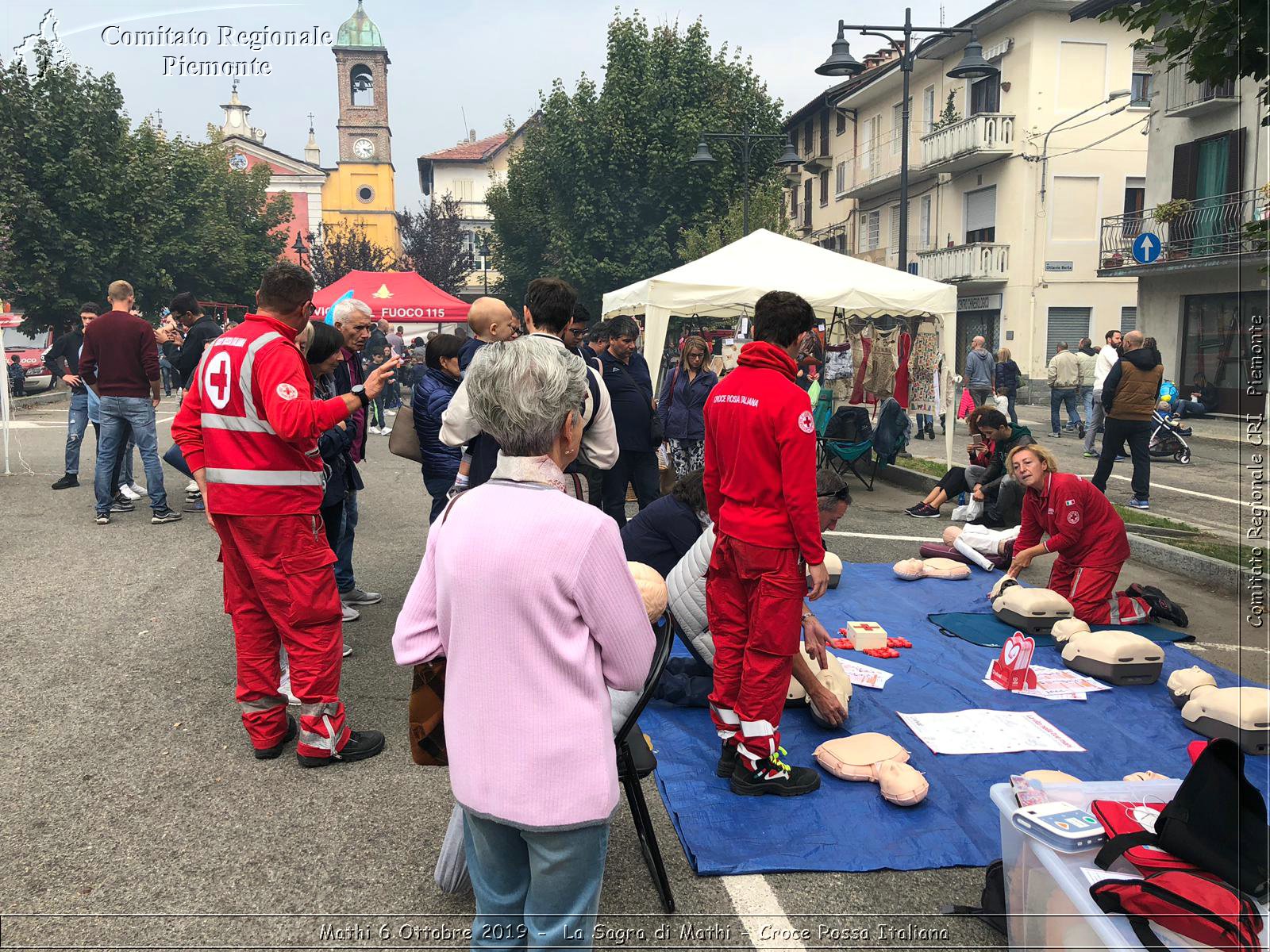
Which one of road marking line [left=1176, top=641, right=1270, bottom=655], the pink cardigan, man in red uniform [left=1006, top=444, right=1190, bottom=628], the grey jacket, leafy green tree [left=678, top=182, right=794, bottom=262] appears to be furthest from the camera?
leafy green tree [left=678, top=182, right=794, bottom=262]

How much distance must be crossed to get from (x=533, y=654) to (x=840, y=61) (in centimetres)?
1412

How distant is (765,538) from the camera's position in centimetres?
349

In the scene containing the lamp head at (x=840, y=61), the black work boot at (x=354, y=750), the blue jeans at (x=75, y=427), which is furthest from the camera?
the lamp head at (x=840, y=61)

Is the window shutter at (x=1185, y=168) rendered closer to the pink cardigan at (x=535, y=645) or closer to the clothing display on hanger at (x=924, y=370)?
the clothing display on hanger at (x=924, y=370)

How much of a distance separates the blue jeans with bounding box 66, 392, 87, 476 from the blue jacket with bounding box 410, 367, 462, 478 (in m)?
5.60

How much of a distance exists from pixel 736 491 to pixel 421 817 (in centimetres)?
173

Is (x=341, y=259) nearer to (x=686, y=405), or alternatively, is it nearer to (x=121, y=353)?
(x=121, y=353)

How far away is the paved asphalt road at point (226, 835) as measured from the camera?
107 inches

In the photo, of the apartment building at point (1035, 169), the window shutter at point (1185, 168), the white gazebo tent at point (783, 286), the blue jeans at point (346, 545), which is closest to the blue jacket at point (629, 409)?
the blue jeans at point (346, 545)

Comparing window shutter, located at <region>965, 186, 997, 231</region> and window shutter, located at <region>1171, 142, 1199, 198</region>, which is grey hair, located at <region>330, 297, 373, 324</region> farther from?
window shutter, located at <region>965, 186, 997, 231</region>

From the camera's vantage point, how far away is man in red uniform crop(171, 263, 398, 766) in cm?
344

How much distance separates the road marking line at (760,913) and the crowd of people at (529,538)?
629mm

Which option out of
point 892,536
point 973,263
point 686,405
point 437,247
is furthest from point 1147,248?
point 437,247

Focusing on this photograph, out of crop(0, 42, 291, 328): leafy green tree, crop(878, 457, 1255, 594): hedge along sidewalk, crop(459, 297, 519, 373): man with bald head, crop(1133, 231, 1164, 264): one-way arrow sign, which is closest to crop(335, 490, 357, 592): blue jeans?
crop(459, 297, 519, 373): man with bald head
